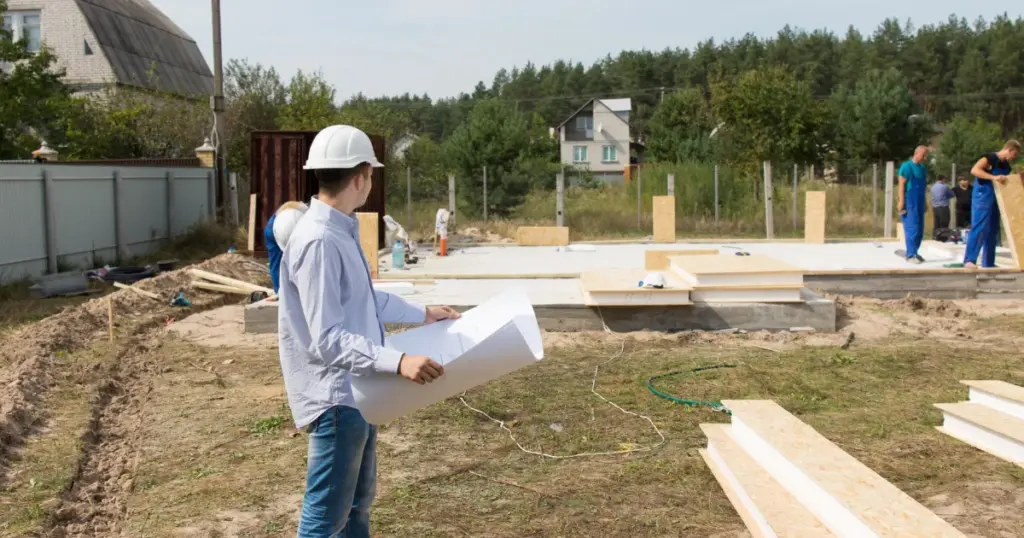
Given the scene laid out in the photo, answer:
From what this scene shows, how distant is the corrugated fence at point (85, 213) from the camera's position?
13.6 metres

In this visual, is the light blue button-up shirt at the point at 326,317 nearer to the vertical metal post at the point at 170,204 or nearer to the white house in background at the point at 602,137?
the vertical metal post at the point at 170,204

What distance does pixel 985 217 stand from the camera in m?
11.6

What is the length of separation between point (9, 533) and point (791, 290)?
737 centimetres

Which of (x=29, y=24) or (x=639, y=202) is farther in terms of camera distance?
(x=29, y=24)

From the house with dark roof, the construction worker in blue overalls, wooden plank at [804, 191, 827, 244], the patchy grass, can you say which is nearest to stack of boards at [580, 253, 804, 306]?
the patchy grass

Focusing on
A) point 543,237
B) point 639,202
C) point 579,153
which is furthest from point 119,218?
point 579,153

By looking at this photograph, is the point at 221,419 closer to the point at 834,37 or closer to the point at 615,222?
the point at 615,222

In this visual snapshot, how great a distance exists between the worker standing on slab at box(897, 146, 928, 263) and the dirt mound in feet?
31.1

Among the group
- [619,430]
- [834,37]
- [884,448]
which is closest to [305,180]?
[619,430]

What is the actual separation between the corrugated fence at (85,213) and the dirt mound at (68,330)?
2577mm

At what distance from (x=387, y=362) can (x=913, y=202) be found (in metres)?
11.7

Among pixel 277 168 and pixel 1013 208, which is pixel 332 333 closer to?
pixel 1013 208

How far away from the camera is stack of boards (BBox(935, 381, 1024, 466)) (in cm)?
505

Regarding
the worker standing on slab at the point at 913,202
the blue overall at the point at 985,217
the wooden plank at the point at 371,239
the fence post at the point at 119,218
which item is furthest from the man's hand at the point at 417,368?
the fence post at the point at 119,218
